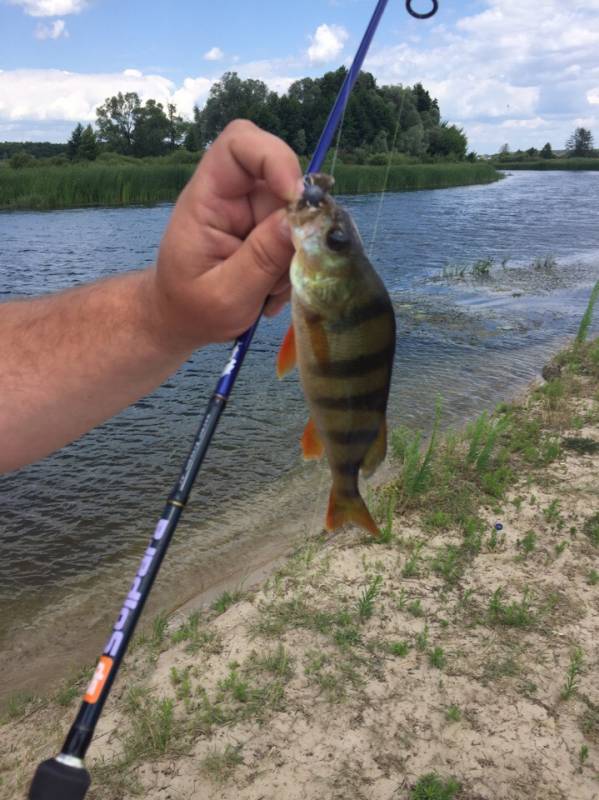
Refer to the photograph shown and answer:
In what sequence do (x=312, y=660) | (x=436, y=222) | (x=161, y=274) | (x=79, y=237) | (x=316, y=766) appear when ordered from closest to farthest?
(x=161, y=274) → (x=316, y=766) → (x=312, y=660) → (x=79, y=237) → (x=436, y=222)

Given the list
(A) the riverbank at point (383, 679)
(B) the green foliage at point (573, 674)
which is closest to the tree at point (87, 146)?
(A) the riverbank at point (383, 679)

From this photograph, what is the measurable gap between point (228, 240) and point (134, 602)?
1.19 m

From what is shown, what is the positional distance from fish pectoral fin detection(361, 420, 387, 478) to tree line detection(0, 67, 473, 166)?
53.3 m

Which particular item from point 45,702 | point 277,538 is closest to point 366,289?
point 45,702

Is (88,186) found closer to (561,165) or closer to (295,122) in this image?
(295,122)

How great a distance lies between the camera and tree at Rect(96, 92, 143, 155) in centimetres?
8588

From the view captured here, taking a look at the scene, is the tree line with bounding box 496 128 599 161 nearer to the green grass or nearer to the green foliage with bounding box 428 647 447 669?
the green grass

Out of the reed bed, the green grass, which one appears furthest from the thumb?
the green grass

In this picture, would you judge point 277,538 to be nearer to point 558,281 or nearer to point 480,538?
point 480,538

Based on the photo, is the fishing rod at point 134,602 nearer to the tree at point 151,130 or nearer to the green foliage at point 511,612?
the green foliage at point 511,612

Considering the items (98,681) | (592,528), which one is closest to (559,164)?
(592,528)

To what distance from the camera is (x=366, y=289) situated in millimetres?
1919

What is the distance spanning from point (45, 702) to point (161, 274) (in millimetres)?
2768

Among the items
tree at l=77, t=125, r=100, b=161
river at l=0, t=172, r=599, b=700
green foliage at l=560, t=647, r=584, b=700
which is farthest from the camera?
tree at l=77, t=125, r=100, b=161
